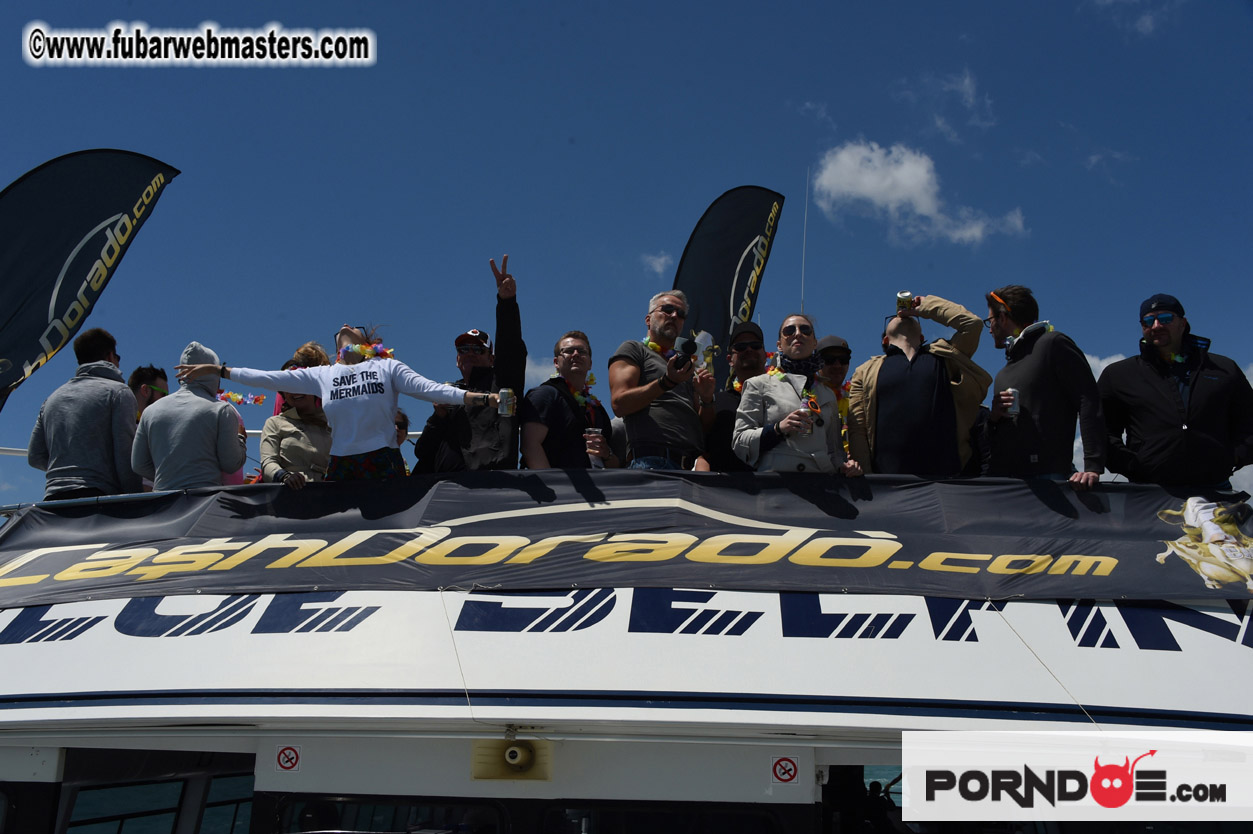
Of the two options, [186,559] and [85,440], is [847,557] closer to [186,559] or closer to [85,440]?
[186,559]

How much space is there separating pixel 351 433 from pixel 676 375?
2.04 meters

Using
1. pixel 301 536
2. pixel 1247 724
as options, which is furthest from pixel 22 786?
pixel 1247 724

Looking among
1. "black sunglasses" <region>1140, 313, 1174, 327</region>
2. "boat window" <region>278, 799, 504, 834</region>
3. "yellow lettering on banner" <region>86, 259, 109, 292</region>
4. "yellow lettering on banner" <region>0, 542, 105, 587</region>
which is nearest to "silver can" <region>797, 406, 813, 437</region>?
"black sunglasses" <region>1140, 313, 1174, 327</region>

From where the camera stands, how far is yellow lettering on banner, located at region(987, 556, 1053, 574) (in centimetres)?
399

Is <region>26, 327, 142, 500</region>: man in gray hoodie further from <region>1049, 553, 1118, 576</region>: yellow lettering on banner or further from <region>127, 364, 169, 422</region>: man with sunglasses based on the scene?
<region>1049, 553, 1118, 576</region>: yellow lettering on banner

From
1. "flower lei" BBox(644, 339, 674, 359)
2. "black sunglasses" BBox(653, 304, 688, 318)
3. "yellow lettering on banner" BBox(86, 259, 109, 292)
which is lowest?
"flower lei" BBox(644, 339, 674, 359)

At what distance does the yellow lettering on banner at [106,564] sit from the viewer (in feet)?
14.7

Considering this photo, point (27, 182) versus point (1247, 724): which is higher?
point (27, 182)

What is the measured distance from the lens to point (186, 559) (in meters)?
4.46

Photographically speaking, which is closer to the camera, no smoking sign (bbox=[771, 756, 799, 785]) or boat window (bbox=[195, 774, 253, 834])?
no smoking sign (bbox=[771, 756, 799, 785])

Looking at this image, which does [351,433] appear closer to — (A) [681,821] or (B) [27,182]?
(A) [681,821]

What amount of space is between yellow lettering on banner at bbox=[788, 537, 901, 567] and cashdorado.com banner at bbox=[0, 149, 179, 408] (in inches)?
256

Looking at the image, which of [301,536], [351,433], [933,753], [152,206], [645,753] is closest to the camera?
[933,753]

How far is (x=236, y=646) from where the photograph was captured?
3791 millimetres
